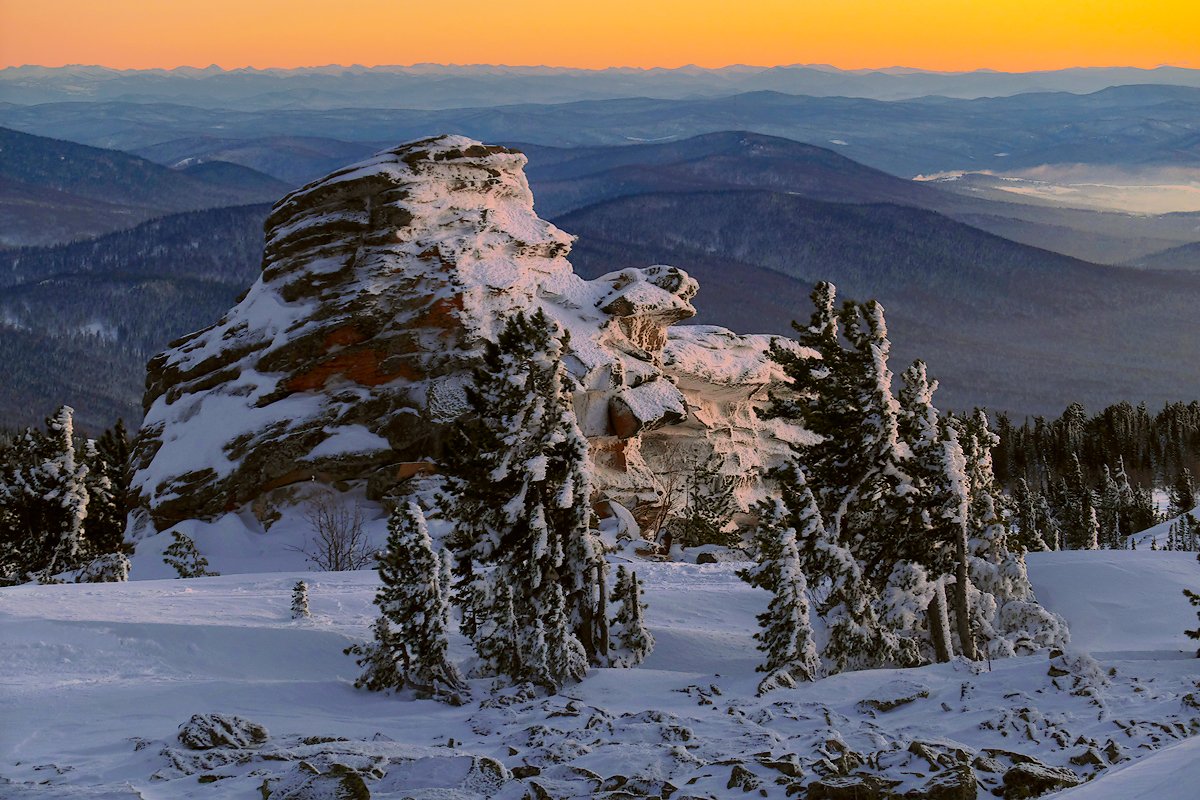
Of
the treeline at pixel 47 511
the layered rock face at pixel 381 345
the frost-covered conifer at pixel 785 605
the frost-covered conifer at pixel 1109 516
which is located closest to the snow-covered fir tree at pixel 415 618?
the frost-covered conifer at pixel 785 605

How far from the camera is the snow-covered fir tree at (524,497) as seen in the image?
29.2 m

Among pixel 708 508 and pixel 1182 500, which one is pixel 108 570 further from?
pixel 1182 500

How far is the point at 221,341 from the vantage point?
62656mm

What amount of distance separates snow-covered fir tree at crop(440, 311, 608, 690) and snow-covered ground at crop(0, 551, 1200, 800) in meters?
2.08

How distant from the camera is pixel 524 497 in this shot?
2941 cm

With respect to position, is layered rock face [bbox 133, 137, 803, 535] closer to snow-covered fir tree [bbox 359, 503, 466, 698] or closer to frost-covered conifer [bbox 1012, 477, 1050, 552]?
snow-covered fir tree [bbox 359, 503, 466, 698]

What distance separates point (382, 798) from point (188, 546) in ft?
126

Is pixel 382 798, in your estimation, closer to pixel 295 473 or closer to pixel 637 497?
pixel 295 473

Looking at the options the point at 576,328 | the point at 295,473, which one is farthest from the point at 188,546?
the point at 576,328

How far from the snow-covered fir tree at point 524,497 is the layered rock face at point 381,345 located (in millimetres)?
28607

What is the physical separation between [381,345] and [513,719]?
38.7m

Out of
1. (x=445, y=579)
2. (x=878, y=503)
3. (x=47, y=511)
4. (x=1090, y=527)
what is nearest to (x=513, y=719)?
(x=445, y=579)

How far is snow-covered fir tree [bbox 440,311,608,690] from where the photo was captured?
29.2 metres

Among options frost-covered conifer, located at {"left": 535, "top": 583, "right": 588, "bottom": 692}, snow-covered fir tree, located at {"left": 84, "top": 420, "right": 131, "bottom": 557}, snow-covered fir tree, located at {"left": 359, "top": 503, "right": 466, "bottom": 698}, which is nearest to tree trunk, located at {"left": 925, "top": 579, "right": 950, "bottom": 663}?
frost-covered conifer, located at {"left": 535, "top": 583, "right": 588, "bottom": 692}
